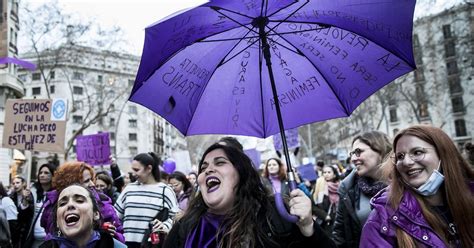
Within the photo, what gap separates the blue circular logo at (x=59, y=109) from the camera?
8344 millimetres

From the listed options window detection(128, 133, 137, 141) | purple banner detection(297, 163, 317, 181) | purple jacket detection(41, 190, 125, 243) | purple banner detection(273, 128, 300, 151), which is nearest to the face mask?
purple jacket detection(41, 190, 125, 243)

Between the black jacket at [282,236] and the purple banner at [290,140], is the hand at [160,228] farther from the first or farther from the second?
the purple banner at [290,140]

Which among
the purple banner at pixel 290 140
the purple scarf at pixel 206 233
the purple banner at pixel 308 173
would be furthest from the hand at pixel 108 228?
the purple banner at pixel 290 140

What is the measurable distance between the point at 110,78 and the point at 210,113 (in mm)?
23300

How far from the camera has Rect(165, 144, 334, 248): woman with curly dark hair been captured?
220 cm

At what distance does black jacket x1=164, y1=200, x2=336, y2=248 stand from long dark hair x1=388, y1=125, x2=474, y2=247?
443 millimetres

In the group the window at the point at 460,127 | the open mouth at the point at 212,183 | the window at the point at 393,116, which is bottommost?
the open mouth at the point at 212,183

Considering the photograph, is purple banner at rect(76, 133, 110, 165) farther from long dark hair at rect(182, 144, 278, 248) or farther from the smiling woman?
long dark hair at rect(182, 144, 278, 248)

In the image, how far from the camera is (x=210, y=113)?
2898 millimetres

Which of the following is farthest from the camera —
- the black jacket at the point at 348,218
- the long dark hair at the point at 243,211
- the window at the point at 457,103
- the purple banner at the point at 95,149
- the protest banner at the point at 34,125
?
the window at the point at 457,103

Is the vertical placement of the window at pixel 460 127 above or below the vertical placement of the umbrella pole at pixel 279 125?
above

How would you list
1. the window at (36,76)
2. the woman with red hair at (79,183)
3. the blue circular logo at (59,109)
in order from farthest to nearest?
the window at (36,76), the blue circular logo at (59,109), the woman with red hair at (79,183)

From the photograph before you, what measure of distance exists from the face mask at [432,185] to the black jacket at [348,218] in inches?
48.1

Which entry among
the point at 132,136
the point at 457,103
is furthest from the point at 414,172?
the point at 132,136
